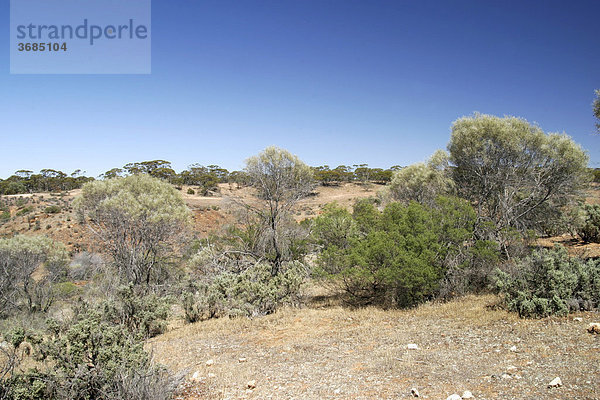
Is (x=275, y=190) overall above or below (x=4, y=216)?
above

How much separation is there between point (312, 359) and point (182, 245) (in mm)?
12435

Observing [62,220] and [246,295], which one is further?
[62,220]

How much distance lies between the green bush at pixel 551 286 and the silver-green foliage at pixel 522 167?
5.91 meters

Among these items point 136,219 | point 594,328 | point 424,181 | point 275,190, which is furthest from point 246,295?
point 424,181

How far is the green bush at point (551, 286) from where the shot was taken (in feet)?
24.6

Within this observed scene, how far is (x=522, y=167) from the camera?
603 inches

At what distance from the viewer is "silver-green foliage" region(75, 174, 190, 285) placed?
14.4 meters

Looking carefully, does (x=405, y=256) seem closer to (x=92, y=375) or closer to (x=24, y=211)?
(x=92, y=375)

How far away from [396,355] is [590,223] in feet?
55.7

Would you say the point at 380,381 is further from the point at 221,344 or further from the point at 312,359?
the point at 221,344

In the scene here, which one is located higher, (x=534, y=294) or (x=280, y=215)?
(x=280, y=215)

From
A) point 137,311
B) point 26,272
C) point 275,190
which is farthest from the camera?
point 26,272

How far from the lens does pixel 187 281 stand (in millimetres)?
14156

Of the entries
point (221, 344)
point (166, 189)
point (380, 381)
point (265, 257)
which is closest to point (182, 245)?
point (166, 189)
